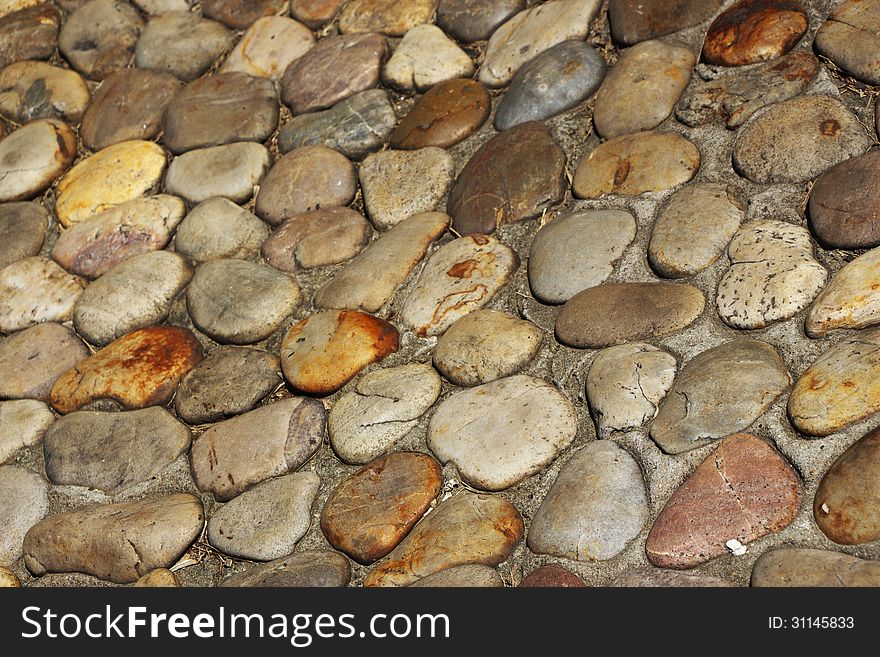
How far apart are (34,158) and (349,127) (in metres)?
1.25

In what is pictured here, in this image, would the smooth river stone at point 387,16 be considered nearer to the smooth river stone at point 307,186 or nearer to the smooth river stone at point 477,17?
the smooth river stone at point 477,17

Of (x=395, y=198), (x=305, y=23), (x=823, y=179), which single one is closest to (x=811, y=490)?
(x=823, y=179)

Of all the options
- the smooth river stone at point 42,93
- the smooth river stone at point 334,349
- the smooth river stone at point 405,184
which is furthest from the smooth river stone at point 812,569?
the smooth river stone at point 42,93

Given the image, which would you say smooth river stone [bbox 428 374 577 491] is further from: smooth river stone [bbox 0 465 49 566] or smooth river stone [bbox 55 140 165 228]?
smooth river stone [bbox 55 140 165 228]

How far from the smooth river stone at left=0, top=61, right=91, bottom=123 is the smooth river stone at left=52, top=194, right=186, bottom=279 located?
691mm

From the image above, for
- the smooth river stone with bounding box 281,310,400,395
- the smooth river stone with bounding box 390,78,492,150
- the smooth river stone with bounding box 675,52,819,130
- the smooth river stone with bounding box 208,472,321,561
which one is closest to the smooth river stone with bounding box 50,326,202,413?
the smooth river stone with bounding box 281,310,400,395

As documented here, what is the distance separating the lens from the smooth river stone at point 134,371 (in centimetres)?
281

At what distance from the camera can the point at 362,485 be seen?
7.75 ft

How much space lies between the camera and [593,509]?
2.10 meters

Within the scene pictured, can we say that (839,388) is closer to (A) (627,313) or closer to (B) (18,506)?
(A) (627,313)

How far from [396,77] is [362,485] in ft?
5.25

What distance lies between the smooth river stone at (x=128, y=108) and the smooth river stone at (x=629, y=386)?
2131 mm

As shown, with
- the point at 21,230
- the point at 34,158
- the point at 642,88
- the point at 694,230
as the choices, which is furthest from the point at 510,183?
the point at 34,158
